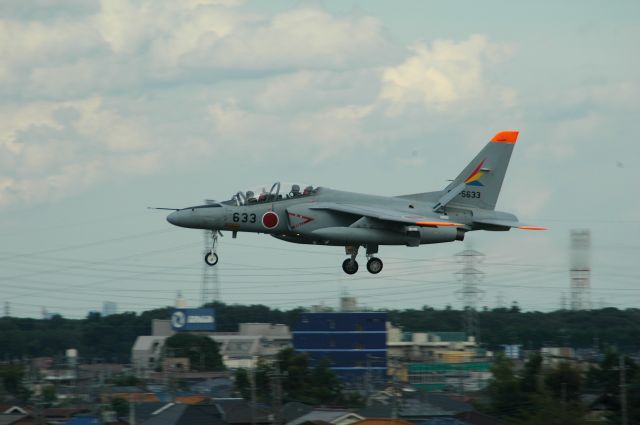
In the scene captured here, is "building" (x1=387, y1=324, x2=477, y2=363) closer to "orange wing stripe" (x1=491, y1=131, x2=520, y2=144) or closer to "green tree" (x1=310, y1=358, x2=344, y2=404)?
"green tree" (x1=310, y1=358, x2=344, y2=404)

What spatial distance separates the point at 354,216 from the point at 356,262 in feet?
8.53

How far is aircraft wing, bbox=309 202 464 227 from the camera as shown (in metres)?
45.8

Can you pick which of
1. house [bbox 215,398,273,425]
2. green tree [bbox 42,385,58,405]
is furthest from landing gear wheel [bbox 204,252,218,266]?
green tree [bbox 42,385,58,405]

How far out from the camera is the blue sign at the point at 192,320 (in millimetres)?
139875

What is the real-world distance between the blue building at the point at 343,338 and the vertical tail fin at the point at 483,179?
2380 inches

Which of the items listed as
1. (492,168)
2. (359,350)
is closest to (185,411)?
(492,168)

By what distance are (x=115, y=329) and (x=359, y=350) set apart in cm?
6688

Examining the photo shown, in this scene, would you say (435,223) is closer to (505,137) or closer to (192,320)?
(505,137)

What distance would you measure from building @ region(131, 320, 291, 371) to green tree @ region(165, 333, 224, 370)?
5.51ft

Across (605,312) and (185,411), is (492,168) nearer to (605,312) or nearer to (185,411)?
(185,411)

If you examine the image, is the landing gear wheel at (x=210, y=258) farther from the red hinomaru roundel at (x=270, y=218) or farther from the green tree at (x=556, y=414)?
the green tree at (x=556, y=414)

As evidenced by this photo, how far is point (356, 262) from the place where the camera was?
4891 centimetres

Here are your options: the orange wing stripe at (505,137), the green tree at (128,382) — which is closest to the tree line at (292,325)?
the green tree at (128,382)

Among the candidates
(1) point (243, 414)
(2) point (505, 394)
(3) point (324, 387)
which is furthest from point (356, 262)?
(3) point (324, 387)
